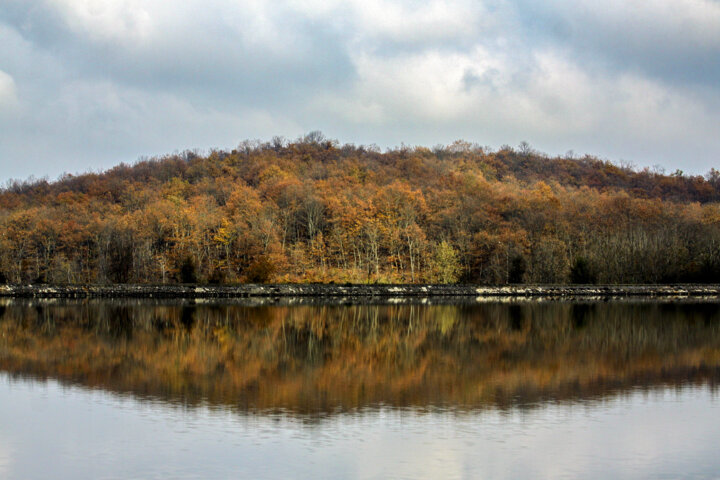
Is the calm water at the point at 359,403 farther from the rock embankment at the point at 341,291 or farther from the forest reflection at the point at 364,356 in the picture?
the rock embankment at the point at 341,291

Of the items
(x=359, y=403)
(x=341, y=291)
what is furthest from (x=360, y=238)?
(x=359, y=403)

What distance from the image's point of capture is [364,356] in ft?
68.7

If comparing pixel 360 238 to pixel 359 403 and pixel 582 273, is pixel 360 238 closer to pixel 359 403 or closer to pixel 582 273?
pixel 582 273

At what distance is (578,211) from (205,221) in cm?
3732

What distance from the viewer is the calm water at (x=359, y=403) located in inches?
408

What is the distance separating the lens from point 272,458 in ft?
34.3

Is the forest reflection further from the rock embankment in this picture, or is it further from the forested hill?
the forested hill

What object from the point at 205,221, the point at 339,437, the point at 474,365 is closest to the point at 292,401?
the point at 339,437

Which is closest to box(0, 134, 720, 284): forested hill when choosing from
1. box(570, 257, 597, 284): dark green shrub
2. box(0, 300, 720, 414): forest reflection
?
box(570, 257, 597, 284): dark green shrub

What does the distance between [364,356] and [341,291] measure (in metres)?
34.5

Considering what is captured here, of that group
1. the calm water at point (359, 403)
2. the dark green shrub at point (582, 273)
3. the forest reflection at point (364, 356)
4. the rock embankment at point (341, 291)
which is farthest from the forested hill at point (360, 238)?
the calm water at point (359, 403)

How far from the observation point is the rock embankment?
54.2 m

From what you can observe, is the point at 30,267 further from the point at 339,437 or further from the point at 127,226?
the point at 339,437

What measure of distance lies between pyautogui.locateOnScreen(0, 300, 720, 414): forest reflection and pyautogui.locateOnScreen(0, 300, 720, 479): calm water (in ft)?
0.26
